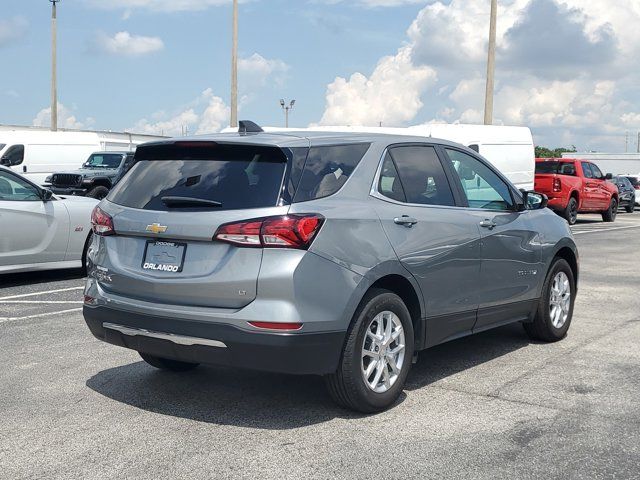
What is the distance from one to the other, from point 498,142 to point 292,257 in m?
19.4

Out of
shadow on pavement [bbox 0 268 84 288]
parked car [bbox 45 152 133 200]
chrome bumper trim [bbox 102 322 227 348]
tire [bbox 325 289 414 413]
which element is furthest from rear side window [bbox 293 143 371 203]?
parked car [bbox 45 152 133 200]

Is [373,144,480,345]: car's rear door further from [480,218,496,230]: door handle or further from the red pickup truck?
the red pickup truck

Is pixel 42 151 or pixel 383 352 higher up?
pixel 42 151

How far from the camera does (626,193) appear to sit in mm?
35781

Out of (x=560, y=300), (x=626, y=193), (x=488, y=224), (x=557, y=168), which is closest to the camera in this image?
(x=488, y=224)

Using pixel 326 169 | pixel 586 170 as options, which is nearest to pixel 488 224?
pixel 326 169

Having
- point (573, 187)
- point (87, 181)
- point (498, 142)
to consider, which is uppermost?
point (498, 142)

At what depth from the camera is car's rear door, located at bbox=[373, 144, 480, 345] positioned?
5391 millimetres

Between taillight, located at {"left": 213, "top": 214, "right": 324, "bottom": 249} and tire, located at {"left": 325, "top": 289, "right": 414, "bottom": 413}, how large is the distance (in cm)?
61

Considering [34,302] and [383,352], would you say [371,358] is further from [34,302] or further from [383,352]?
[34,302]

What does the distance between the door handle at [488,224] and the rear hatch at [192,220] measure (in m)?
1.89

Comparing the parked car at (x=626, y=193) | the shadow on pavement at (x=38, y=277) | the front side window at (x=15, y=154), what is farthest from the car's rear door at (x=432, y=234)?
the parked car at (x=626, y=193)

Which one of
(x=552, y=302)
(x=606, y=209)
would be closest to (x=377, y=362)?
(x=552, y=302)

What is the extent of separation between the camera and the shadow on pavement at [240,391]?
16.9 feet
